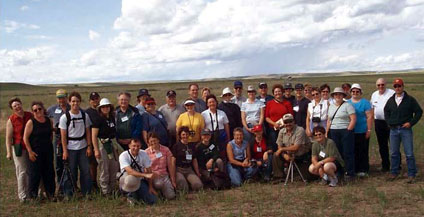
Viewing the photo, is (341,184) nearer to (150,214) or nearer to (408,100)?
(408,100)

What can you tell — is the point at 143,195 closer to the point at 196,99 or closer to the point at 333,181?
the point at 196,99

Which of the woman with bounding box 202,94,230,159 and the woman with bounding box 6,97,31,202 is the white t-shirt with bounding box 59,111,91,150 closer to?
the woman with bounding box 6,97,31,202

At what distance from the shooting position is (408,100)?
7281mm

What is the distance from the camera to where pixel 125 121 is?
23.6ft

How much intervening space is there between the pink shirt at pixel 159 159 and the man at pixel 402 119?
4057 mm

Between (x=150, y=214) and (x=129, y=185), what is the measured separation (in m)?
0.70

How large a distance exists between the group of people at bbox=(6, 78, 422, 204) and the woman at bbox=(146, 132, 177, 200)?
0.06 feet

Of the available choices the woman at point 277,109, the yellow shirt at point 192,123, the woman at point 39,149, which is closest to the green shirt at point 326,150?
the woman at point 277,109

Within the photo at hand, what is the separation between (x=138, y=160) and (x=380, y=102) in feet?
15.5

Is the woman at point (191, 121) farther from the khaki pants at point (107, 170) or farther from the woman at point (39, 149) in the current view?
the woman at point (39, 149)

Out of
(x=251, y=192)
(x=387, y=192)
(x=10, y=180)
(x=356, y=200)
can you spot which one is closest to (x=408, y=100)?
(x=387, y=192)

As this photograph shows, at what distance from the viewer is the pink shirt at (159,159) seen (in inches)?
279

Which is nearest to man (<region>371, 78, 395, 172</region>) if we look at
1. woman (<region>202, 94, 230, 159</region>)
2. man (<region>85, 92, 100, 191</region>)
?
woman (<region>202, 94, 230, 159</region>)

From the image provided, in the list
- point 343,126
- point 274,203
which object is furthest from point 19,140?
point 343,126
